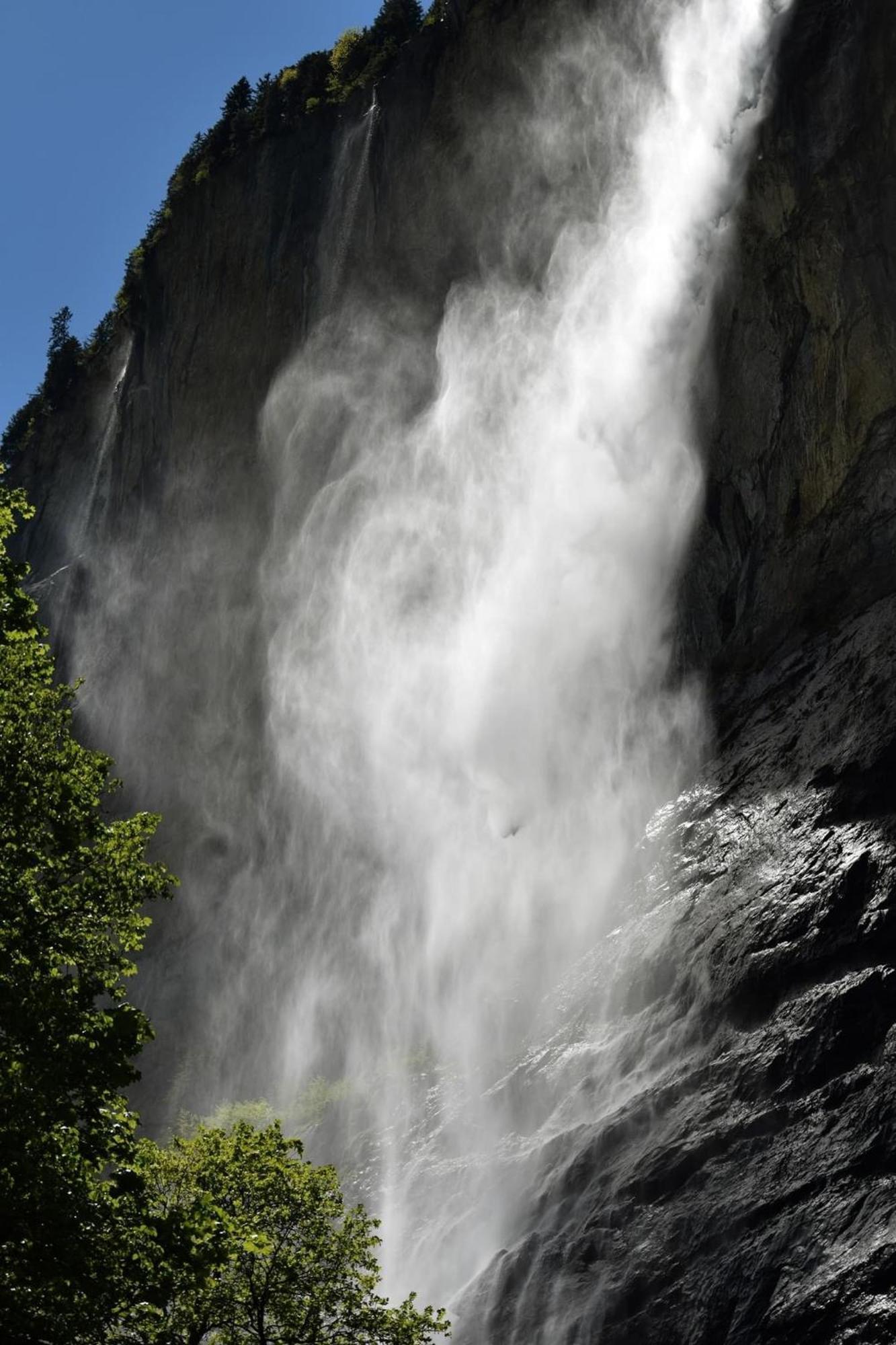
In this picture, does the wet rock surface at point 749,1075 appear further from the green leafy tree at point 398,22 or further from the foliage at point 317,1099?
the green leafy tree at point 398,22

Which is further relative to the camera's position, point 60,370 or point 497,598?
point 60,370

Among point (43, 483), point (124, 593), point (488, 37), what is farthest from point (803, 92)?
point (43, 483)

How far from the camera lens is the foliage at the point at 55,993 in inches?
333

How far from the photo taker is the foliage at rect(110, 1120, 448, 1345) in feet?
42.9

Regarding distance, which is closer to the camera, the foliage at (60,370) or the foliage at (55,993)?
the foliage at (55,993)

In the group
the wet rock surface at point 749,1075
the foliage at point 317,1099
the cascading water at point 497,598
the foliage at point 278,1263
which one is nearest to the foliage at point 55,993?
the foliage at point 278,1263

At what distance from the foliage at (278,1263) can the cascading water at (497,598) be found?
7.27 metres

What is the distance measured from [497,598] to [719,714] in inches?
416

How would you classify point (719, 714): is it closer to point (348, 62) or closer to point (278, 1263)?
point (278, 1263)

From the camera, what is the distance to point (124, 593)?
50031 millimetres

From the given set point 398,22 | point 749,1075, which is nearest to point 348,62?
point 398,22

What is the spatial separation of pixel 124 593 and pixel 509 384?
62.3 ft

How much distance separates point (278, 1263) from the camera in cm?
1373

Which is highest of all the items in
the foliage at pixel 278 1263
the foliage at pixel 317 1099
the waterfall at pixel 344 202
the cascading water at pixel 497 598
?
the waterfall at pixel 344 202
